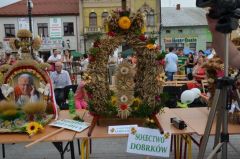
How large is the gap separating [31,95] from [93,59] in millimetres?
841

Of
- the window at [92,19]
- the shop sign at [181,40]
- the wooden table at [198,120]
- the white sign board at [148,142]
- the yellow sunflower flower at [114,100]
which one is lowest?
the white sign board at [148,142]

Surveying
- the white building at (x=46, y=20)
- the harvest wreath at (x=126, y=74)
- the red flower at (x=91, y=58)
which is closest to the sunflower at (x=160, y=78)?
the harvest wreath at (x=126, y=74)

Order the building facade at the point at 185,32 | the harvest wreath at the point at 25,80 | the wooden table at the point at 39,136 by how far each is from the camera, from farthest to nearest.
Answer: the building facade at the point at 185,32 < the harvest wreath at the point at 25,80 < the wooden table at the point at 39,136

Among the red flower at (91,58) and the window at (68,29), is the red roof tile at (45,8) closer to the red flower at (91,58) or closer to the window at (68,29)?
the window at (68,29)

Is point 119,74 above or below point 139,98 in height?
above

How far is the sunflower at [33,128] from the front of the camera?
2.95m

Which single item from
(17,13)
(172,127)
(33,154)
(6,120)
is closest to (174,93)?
(33,154)

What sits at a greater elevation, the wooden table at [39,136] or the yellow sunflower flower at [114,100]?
the yellow sunflower flower at [114,100]

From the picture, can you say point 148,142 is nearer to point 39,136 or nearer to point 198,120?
point 198,120

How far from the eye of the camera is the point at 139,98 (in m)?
3.02

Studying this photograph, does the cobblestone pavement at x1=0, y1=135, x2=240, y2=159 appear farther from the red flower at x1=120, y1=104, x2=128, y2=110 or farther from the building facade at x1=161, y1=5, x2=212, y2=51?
the building facade at x1=161, y1=5, x2=212, y2=51

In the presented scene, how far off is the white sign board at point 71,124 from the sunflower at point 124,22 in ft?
3.29

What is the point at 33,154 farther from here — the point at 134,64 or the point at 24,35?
the point at 134,64

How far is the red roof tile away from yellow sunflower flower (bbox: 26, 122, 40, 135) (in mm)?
30249
